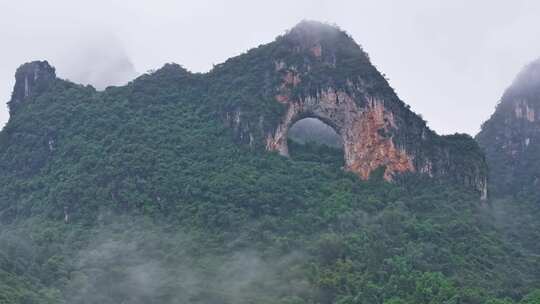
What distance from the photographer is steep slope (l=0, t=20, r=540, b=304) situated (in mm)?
50438

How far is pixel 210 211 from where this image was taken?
57.6 metres

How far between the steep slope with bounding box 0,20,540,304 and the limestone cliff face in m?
0.27

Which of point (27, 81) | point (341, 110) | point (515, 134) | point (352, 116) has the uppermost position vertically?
point (27, 81)

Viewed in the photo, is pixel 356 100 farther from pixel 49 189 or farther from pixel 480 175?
pixel 49 189

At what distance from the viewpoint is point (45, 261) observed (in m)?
52.5

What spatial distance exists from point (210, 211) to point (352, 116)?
10.8 meters

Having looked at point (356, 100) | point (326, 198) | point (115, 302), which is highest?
point (356, 100)

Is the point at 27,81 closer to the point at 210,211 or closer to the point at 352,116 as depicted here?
the point at 210,211

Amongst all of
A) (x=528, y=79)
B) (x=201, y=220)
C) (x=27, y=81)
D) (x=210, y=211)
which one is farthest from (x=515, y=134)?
(x=27, y=81)

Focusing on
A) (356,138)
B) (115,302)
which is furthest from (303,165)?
(115,302)

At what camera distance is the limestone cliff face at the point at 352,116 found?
2463 inches

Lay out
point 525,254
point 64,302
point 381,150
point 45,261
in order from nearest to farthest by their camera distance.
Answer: point 64,302 < point 45,261 < point 525,254 < point 381,150

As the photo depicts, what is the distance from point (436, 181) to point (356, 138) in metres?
4.97

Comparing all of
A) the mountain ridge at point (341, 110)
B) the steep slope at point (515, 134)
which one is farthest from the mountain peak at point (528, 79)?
the mountain ridge at point (341, 110)
